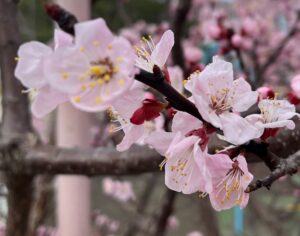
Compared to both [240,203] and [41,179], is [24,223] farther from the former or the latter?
[240,203]

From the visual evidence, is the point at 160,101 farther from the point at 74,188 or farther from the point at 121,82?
the point at 74,188

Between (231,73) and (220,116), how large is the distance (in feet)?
0.18

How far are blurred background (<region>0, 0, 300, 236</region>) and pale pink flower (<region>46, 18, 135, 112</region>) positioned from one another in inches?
35.1

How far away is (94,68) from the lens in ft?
1.34

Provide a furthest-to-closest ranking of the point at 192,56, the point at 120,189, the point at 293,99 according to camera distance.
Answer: the point at 120,189 < the point at 192,56 < the point at 293,99

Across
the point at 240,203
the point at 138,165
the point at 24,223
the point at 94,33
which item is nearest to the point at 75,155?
the point at 138,165

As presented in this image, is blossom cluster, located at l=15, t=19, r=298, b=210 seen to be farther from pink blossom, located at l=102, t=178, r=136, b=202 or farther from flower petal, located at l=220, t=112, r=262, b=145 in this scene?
pink blossom, located at l=102, t=178, r=136, b=202

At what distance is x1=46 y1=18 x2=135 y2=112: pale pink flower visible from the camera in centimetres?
40

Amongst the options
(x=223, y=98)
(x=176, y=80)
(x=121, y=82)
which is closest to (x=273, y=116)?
(x=223, y=98)

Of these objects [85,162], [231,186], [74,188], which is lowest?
[74,188]

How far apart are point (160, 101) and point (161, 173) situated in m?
1.48

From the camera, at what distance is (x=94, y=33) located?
395 millimetres

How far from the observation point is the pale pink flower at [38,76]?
427 mm

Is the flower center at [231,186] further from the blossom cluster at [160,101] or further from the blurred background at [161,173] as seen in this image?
the blurred background at [161,173]
